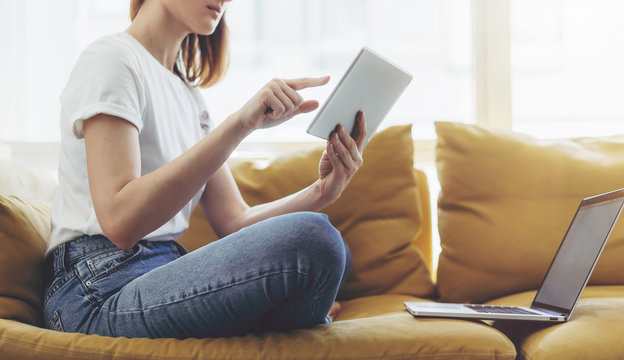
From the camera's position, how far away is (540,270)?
1351 mm

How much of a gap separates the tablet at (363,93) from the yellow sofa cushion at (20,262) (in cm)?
55

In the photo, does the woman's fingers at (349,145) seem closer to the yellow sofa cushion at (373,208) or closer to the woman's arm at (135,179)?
the woman's arm at (135,179)

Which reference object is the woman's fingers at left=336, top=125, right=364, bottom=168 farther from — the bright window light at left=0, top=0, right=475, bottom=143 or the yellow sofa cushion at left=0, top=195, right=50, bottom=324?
the bright window light at left=0, top=0, right=475, bottom=143

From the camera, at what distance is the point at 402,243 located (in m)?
1.42

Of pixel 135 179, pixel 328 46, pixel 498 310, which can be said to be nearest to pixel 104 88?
pixel 135 179

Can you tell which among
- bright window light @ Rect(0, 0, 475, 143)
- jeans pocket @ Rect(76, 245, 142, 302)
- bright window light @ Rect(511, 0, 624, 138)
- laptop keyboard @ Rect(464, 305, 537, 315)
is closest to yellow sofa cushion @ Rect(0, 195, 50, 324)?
jeans pocket @ Rect(76, 245, 142, 302)

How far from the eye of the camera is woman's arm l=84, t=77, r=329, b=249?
0.83m

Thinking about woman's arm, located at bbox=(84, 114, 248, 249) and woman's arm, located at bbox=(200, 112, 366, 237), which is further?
woman's arm, located at bbox=(200, 112, 366, 237)

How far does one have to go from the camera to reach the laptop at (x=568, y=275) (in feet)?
3.07

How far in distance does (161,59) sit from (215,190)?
1.02 feet

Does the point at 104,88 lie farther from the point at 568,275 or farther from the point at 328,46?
the point at 328,46

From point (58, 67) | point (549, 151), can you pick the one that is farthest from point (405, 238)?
point (58, 67)

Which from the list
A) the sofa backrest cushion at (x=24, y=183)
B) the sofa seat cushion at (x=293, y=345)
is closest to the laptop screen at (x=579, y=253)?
the sofa seat cushion at (x=293, y=345)

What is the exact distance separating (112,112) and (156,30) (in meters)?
0.34
